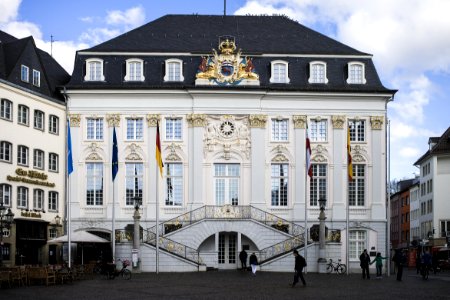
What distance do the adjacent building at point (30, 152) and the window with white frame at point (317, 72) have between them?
17.5 metres

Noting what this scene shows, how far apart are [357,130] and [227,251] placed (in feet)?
41.0

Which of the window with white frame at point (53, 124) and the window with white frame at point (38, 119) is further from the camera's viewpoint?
the window with white frame at point (53, 124)

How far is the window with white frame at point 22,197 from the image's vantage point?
58750mm

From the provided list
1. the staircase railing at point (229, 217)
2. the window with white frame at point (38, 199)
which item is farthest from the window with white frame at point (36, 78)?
the staircase railing at point (229, 217)

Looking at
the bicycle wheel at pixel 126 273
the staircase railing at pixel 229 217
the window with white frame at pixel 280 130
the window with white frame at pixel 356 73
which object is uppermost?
the window with white frame at pixel 356 73

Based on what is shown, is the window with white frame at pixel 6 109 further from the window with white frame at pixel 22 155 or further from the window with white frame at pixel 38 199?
the window with white frame at pixel 38 199

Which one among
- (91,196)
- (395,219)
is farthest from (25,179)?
(395,219)

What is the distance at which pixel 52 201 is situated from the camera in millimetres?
63281

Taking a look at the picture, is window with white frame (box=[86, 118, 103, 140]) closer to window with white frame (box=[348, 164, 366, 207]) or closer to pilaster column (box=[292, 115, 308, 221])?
pilaster column (box=[292, 115, 308, 221])

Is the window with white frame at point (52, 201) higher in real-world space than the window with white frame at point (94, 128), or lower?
lower

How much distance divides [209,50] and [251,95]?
4.58m

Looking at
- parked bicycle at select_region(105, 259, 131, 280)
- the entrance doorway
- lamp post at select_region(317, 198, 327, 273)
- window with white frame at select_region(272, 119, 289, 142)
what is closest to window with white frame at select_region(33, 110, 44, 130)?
parked bicycle at select_region(105, 259, 131, 280)

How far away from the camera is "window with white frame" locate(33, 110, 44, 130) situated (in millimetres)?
61266

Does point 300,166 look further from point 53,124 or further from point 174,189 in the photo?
point 53,124
